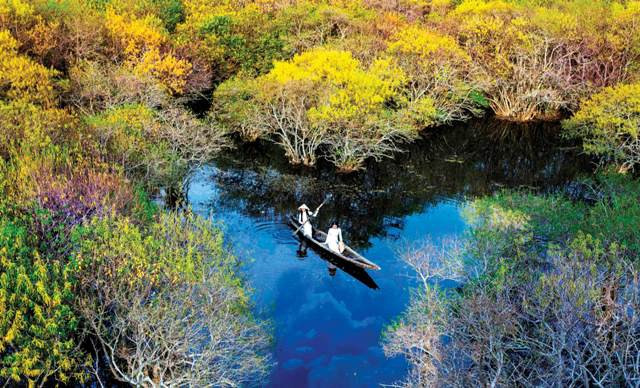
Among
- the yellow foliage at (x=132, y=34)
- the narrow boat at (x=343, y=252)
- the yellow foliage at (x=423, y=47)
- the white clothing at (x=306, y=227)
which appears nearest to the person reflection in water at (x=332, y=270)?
the narrow boat at (x=343, y=252)

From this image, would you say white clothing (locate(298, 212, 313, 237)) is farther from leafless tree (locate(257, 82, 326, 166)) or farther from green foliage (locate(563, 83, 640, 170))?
green foliage (locate(563, 83, 640, 170))

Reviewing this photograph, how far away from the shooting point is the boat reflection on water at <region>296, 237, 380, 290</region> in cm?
3023

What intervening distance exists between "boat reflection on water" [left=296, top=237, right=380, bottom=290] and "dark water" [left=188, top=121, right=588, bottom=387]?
0.10 m

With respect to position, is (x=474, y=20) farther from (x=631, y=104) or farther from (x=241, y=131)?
(x=241, y=131)

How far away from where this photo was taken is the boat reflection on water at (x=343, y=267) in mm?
30234

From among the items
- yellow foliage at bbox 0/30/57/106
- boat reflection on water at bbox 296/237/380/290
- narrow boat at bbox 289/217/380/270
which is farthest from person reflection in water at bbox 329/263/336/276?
yellow foliage at bbox 0/30/57/106

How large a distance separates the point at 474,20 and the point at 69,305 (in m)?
52.0

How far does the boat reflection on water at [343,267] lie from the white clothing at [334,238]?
854 millimetres

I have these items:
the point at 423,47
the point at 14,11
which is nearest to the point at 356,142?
the point at 423,47

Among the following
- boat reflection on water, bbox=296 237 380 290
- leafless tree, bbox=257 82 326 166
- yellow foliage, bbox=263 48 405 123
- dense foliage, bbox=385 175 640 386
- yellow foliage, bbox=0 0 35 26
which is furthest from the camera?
leafless tree, bbox=257 82 326 166

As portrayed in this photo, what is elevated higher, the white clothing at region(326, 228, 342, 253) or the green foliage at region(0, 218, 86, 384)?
the green foliage at region(0, 218, 86, 384)

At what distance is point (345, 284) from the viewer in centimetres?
3005

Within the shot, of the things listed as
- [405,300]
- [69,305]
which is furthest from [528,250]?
[69,305]

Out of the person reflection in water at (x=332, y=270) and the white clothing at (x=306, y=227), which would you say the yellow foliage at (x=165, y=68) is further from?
the person reflection in water at (x=332, y=270)
